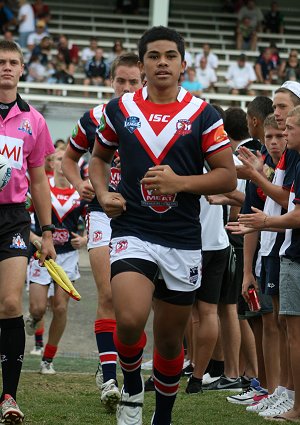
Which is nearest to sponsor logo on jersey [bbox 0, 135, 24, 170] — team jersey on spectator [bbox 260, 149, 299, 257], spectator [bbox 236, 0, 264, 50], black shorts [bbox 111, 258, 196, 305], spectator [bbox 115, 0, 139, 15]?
black shorts [bbox 111, 258, 196, 305]

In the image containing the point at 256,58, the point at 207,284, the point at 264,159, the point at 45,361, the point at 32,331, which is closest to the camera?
the point at 264,159

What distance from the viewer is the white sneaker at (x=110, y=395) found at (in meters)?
7.31

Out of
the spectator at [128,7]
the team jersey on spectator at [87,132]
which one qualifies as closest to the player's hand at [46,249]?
the team jersey on spectator at [87,132]

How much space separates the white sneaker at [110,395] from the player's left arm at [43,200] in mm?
1026

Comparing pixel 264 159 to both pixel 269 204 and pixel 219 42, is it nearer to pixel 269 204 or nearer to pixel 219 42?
pixel 269 204

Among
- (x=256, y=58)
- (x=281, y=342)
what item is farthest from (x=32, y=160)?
(x=256, y=58)

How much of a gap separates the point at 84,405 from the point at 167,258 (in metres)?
2.25

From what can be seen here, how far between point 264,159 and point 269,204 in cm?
52

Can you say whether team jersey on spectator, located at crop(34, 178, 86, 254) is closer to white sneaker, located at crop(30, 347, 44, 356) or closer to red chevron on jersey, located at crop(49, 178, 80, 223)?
red chevron on jersey, located at crop(49, 178, 80, 223)

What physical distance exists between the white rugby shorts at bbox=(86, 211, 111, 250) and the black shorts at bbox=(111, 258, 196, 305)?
1820 millimetres

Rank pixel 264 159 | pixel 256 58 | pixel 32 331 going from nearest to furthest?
pixel 264 159 → pixel 32 331 → pixel 256 58

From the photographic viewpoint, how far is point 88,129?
8.06 metres

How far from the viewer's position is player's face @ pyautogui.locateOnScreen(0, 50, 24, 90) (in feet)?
23.9

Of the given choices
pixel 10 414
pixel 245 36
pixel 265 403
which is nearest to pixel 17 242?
pixel 10 414
